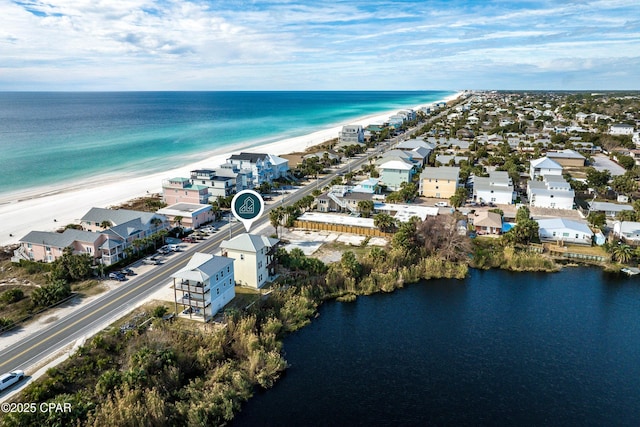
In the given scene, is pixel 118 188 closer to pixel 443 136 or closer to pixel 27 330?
pixel 27 330

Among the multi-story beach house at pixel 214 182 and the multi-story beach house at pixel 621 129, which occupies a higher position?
the multi-story beach house at pixel 621 129

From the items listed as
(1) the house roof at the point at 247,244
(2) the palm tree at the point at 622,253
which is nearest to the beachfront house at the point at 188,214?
(1) the house roof at the point at 247,244

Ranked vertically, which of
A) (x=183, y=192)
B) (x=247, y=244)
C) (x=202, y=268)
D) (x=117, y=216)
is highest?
(x=183, y=192)

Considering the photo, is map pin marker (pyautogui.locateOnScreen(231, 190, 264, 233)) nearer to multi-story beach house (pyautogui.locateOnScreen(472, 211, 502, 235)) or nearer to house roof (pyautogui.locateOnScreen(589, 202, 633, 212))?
multi-story beach house (pyautogui.locateOnScreen(472, 211, 502, 235))

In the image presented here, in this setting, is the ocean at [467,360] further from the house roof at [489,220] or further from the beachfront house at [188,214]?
the beachfront house at [188,214]

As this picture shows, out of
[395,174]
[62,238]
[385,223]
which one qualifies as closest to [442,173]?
[395,174]

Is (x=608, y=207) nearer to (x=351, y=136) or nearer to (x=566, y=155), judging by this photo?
(x=566, y=155)

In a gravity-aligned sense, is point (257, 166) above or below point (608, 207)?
above

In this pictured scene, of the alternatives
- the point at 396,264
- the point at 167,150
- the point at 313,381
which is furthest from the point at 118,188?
the point at 313,381
